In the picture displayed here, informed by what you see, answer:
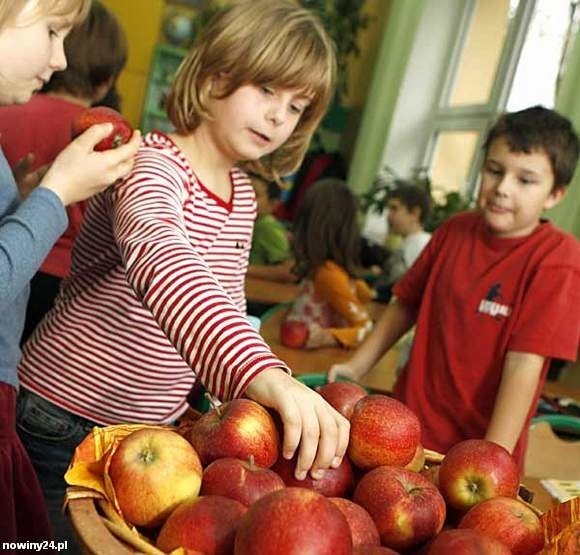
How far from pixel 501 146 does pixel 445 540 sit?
1203mm

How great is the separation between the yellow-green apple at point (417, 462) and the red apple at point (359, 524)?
6.0 inches

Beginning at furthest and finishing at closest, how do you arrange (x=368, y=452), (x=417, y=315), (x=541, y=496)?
1. (x=417, y=315)
2. (x=541, y=496)
3. (x=368, y=452)

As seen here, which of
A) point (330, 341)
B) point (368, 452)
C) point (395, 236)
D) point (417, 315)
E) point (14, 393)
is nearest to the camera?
point (368, 452)

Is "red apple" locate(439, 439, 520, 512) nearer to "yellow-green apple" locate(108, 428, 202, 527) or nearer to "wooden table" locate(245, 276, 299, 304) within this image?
"yellow-green apple" locate(108, 428, 202, 527)

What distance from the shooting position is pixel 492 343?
1.60 m

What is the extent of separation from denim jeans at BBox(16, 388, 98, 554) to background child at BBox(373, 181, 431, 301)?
2.87 meters

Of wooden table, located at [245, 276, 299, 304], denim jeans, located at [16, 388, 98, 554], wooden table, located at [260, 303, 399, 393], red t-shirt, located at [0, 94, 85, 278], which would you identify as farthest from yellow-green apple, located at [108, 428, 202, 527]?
wooden table, located at [245, 276, 299, 304]

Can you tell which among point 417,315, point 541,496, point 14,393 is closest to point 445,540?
point 14,393

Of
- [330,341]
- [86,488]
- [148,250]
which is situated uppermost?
[148,250]

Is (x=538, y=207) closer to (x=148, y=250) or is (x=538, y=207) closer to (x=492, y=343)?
(x=492, y=343)

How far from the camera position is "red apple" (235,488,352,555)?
550 millimetres

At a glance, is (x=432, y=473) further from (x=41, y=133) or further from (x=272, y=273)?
(x=272, y=273)

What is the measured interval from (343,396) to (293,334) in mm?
1678

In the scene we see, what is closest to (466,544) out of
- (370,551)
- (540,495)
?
(370,551)
